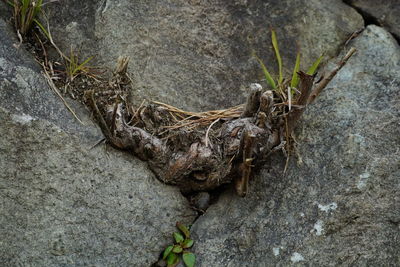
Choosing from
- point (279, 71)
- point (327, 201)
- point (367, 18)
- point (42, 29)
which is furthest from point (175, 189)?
point (367, 18)

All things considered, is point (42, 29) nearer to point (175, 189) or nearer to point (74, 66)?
point (74, 66)

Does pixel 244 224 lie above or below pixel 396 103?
below

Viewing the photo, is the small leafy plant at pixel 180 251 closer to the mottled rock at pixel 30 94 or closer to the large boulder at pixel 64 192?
the large boulder at pixel 64 192

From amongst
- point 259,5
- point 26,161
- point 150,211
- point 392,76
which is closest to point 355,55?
point 392,76

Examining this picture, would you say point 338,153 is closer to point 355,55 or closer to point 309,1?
point 355,55

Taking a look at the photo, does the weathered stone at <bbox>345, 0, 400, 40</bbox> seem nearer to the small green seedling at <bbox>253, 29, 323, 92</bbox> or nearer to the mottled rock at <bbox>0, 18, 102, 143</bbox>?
the small green seedling at <bbox>253, 29, 323, 92</bbox>

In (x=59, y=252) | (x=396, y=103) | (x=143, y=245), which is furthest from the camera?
(x=396, y=103)
